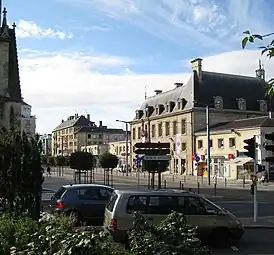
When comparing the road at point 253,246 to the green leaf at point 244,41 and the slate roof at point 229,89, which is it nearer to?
the green leaf at point 244,41

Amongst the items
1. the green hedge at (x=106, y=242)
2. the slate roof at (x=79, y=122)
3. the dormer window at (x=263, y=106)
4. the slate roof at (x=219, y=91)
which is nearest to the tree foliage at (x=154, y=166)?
the green hedge at (x=106, y=242)

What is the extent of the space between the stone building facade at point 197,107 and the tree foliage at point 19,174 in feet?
206

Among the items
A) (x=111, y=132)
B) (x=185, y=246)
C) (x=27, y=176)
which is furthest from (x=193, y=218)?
(x=111, y=132)

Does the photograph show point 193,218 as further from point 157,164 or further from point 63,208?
point 157,164

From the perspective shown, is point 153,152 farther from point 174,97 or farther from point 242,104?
point 174,97

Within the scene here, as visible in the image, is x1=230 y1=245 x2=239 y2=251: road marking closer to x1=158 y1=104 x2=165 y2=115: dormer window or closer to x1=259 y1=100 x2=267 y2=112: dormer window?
x1=259 y1=100 x2=267 y2=112: dormer window

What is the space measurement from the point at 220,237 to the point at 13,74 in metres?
41.8

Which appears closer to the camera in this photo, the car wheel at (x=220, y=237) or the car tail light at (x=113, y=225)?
the car tail light at (x=113, y=225)

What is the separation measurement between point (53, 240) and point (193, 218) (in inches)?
337

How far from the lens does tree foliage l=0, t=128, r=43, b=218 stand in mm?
14281

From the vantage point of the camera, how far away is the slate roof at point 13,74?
5084cm

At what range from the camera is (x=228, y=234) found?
48.6ft

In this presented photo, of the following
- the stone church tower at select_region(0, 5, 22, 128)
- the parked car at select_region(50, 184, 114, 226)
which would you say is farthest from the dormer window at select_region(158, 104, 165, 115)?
the parked car at select_region(50, 184, 114, 226)

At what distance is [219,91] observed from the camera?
82000 mm
